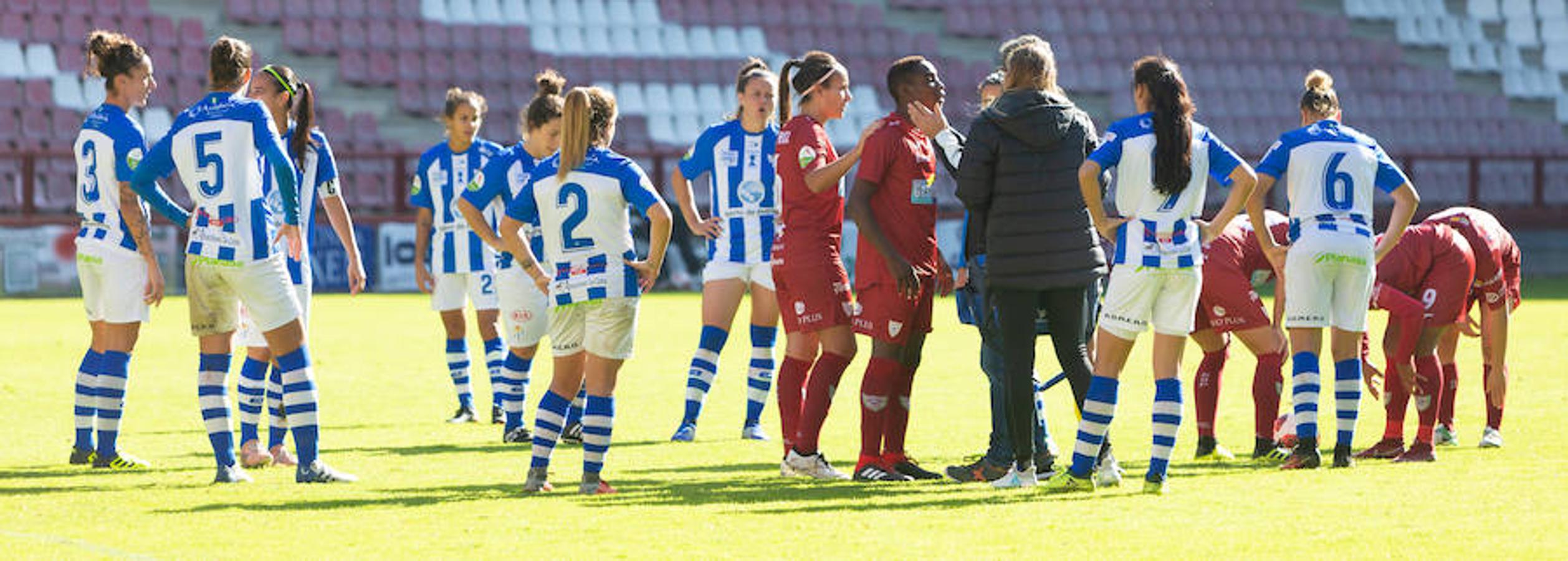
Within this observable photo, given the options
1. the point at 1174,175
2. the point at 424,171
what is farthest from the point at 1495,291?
the point at 424,171

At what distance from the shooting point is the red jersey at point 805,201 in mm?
8359

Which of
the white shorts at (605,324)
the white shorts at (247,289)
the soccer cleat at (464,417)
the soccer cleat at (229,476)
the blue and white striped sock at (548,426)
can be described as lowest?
the soccer cleat at (229,476)

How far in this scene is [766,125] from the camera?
1032 cm

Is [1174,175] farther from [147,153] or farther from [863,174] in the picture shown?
[147,153]

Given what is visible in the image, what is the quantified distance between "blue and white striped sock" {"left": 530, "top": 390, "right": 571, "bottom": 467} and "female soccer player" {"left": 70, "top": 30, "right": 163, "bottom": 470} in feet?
6.31

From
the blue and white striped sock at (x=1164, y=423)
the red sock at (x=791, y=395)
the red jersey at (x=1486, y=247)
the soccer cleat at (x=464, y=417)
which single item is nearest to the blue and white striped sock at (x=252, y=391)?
the soccer cleat at (x=464, y=417)

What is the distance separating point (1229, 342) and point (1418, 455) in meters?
0.97

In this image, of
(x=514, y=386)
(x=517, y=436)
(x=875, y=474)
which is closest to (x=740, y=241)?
(x=514, y=386)

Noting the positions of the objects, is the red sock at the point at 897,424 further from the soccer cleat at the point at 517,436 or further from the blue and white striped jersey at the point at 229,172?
the blue and white striped jersey at the point at 229,172

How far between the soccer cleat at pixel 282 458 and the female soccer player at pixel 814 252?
229cm

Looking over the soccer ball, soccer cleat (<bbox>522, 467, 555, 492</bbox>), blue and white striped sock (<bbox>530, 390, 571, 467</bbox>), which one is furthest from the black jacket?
the soccer ball

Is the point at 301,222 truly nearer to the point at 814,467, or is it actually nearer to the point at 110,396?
the point at 110,396

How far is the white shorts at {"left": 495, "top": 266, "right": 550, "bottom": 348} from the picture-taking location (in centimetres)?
1069

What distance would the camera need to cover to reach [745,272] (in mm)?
10344
